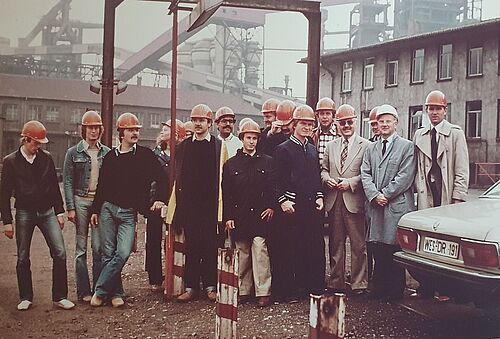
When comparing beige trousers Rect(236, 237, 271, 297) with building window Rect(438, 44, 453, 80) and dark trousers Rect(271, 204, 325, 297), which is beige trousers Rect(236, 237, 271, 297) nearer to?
dark trousers Rect(271, 204, 325, 297)

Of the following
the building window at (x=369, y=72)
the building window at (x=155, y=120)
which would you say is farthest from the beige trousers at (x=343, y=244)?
the building window at (x=155, y=120)

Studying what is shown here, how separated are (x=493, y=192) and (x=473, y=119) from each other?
0.34m

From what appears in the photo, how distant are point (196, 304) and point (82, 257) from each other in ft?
2.07

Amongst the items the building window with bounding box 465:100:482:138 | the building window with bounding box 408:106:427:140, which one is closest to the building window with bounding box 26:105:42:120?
the building window with bounding box 408:106:427:140

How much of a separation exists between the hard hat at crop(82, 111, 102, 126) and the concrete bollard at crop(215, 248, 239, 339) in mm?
702

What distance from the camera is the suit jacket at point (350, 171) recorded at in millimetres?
3426

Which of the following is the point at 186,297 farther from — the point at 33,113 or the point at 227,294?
the point at 33,113

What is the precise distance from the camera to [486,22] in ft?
9.86

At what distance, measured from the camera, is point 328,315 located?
1.81 m

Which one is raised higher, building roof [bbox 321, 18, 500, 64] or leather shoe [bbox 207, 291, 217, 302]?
building roof [bbox 321, 18, 500, 64]

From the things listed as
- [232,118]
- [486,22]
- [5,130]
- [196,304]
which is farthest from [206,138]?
[486,22]

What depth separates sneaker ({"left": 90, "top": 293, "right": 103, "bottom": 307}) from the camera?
295 cm

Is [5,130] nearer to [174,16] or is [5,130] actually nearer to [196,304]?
[174,16]

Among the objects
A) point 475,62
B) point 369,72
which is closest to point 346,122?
point 369,72
